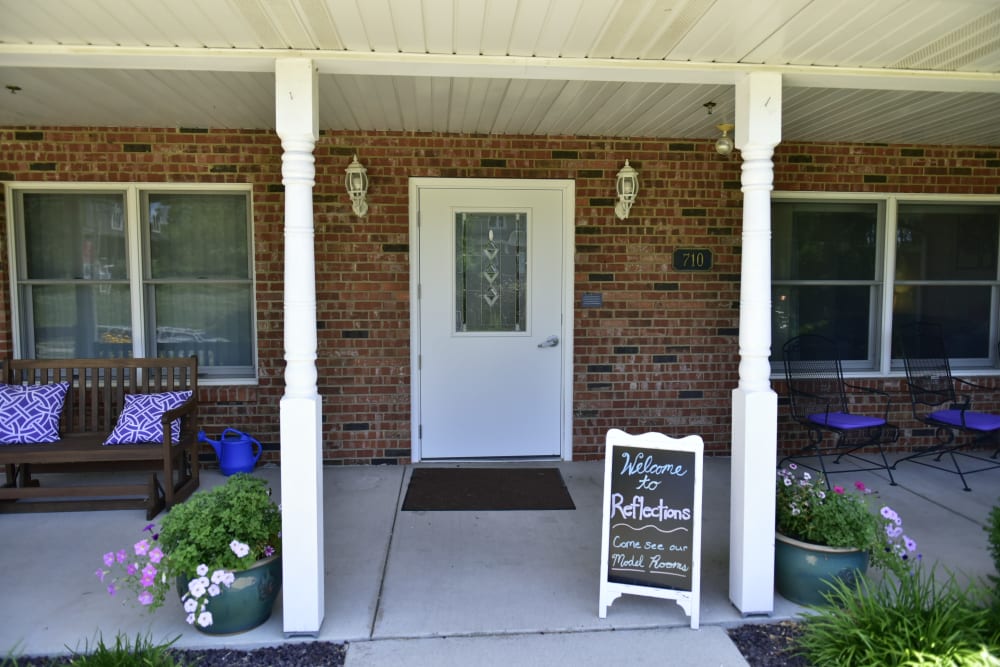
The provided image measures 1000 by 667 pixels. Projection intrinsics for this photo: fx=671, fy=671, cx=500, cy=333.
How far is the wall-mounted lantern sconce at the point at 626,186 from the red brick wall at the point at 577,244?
12 centimetres

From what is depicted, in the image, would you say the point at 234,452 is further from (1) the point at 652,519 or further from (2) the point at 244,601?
(1) the point at 652,519

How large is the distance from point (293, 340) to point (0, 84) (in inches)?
104

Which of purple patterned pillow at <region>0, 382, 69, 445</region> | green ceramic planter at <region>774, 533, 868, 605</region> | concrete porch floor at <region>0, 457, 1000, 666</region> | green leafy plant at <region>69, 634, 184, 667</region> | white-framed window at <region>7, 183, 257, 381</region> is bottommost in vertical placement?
concrete porch floor at <region>0, 457, 1000, 666</region>

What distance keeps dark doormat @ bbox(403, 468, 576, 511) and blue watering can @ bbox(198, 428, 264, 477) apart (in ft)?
4.01

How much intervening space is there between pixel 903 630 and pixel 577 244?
3349mm

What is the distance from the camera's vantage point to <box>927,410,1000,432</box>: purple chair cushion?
15.5 ft

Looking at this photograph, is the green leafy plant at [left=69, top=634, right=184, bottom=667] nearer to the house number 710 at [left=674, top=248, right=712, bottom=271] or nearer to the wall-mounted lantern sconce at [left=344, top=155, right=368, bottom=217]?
the wall-mounted lantern sconce at [left=344, top=155, right=368, bottom=217]

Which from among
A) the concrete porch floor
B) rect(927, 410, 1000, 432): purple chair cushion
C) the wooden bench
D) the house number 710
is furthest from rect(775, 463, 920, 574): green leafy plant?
the wooden bench

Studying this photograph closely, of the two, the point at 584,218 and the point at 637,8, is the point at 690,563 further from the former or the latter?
the point at 584,218

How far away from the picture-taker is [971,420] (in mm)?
4848

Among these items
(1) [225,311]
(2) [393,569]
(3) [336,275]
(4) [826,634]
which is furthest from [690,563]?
(1) [225,311]

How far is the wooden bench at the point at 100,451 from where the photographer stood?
13.5ft

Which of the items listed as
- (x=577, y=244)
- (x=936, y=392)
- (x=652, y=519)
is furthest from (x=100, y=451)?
(x=936, y=392)

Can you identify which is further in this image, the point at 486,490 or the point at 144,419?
the point at 486,490
